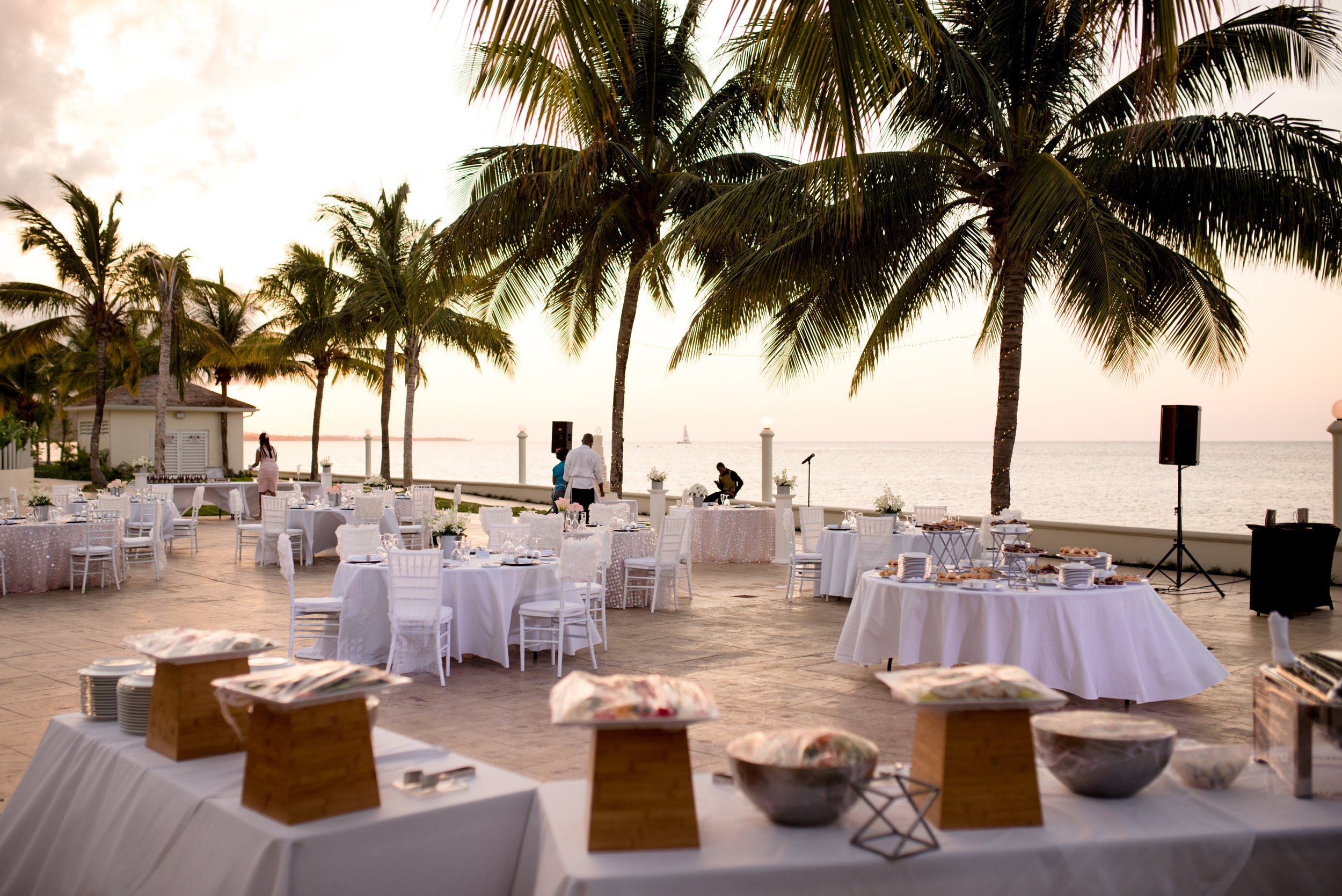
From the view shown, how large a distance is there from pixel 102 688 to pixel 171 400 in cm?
2769

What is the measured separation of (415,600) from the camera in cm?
657

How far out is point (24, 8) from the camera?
16.5ft

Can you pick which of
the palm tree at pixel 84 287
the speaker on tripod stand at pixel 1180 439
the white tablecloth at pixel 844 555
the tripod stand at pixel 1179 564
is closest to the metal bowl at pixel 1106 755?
the white tablecloth at pixel 844 555

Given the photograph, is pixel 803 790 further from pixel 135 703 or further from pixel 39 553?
pixel 39 553

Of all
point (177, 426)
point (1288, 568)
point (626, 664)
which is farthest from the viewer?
point (177, 426)

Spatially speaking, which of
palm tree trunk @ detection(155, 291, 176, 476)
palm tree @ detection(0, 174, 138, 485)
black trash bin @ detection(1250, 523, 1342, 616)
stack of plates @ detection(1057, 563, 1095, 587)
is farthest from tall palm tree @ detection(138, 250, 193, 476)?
black trash bin @ detection(1250, 523, 1342, 616)

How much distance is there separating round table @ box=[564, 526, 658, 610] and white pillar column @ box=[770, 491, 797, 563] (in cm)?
286

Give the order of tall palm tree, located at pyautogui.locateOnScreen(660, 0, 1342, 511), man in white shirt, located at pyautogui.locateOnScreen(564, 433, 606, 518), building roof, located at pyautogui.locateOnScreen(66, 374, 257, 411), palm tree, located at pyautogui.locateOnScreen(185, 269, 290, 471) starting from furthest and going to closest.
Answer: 1. building roof, located at pyautogui.locateOnScreen(66, 374, 257, 411)
2. palm tree, located at pyautogui.locateOnScreen(185, 269, 290, 471)
3. man in white shirt, located at pyautogui.locateOnScreen(564, 433, 606, 518)
4. tall palm tree, located at pyautogui.locateOnScreen(660, 0, 1342, 511)

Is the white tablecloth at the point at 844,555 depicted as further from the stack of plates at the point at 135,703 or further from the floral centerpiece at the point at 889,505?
the stack of plates at the point at 135,703

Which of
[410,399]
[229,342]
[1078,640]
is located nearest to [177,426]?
[229,342]

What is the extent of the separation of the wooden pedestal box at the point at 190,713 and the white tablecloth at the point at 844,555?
7.95 m

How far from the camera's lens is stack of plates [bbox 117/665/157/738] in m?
2.85

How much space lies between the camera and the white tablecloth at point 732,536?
1352 cm

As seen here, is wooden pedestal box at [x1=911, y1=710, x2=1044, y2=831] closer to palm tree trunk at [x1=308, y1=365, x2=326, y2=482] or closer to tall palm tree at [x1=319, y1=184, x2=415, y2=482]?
tall palm tree at [x1=319, y1=184, x2=415, y2=482]
